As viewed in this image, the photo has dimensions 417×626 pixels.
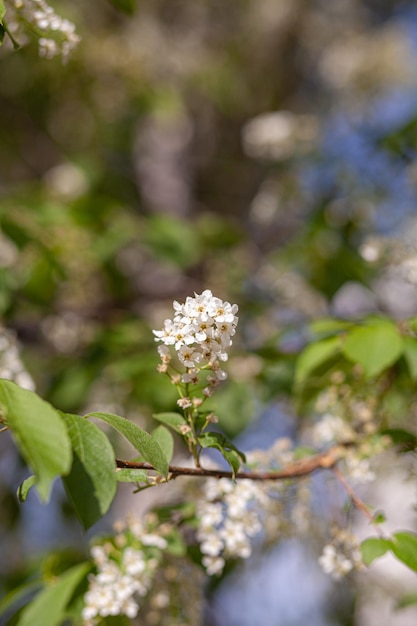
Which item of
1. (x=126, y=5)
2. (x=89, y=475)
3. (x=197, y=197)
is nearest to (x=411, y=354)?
(x=89, y=475)

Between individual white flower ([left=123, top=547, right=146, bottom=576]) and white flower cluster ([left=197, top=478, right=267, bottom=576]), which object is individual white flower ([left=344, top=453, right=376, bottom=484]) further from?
individual white flower ([left=123, top=547, right=146, bottom=576])

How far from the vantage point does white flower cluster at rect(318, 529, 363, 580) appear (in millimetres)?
1262

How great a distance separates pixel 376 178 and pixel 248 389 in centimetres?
110

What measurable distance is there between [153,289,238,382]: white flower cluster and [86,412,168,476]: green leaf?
0.15 metres

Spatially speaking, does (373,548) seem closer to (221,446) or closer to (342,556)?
(342,556)

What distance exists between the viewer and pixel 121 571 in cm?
127

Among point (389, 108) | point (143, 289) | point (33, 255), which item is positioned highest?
point (389, 108)

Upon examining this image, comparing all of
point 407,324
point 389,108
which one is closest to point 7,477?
point 407,324

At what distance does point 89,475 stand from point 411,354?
0.85m

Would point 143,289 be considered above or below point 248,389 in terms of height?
below

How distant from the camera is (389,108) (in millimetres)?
4148

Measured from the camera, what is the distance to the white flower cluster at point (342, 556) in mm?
1262

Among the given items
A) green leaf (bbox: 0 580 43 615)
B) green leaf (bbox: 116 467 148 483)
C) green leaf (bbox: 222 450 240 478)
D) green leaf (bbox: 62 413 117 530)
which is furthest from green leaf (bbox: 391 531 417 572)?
green leaf (bbox: 0 580 43 615)

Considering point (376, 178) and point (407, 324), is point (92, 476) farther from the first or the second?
point (376, 178)
